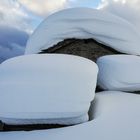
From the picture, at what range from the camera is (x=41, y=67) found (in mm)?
2215

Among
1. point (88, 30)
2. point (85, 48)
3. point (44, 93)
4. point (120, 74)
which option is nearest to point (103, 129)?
point (44, 93)

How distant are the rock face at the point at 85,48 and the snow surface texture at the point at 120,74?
2.24ft

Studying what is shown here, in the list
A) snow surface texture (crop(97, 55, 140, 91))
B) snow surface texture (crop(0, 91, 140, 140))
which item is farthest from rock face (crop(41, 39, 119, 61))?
snow surface texture (crop(0, 91, 140, 140))

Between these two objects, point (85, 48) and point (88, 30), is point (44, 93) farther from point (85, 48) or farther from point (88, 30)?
point (88, 30)

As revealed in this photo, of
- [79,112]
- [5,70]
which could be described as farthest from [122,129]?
[5,70]

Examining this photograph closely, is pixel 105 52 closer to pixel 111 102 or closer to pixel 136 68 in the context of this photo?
pixel 136 68

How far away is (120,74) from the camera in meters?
2.98

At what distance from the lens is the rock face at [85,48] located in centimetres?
384

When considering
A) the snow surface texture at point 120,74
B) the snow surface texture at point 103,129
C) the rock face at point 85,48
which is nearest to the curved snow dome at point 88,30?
the rock face at point 85,48

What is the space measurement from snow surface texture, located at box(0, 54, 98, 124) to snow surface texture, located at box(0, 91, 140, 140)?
10 centimetres

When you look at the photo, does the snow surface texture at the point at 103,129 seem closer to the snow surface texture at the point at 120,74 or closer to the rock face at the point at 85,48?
the snow surface texture at the point at 120,74

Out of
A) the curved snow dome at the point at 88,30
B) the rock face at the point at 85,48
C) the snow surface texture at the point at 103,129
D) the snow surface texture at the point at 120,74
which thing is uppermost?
the curved snow dome at the point at 88,30

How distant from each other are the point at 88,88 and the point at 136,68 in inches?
36.1

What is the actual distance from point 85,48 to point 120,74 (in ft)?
3.16
